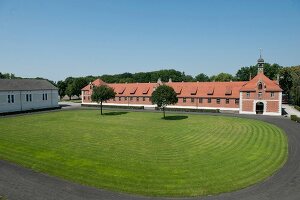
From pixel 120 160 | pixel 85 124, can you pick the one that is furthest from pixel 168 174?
pixel 85 124

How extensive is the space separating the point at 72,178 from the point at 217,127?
86.1ft

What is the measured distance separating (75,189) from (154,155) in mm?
9465

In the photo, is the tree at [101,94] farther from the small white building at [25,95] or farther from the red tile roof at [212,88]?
the small white building at [25,95]

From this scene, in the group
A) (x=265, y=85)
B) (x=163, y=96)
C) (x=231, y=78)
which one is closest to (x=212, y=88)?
(x=265, y=85)

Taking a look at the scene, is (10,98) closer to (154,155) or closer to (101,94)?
(101,94)

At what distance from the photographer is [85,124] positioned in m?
44.5

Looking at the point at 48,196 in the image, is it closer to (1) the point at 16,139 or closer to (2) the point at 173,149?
(2) the point at 173,149

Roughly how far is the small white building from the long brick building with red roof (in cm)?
1833

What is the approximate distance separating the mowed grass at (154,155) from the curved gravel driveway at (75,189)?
2.51ft

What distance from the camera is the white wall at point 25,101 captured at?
2544 inches

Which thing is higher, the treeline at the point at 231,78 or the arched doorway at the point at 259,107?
the treeline at the point at 231,78

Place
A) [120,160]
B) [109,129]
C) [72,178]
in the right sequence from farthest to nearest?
[109,129] < [120,160] < [72,178]

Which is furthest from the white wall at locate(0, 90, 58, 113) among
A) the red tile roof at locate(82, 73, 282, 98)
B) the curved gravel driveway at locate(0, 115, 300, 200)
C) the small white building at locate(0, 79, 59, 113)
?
the curved gravel driveway at locate(0, 115, 300, 200)

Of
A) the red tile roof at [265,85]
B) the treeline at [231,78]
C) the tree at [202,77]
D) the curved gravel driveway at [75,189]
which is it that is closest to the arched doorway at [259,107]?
the red tile roof at [265,85]
